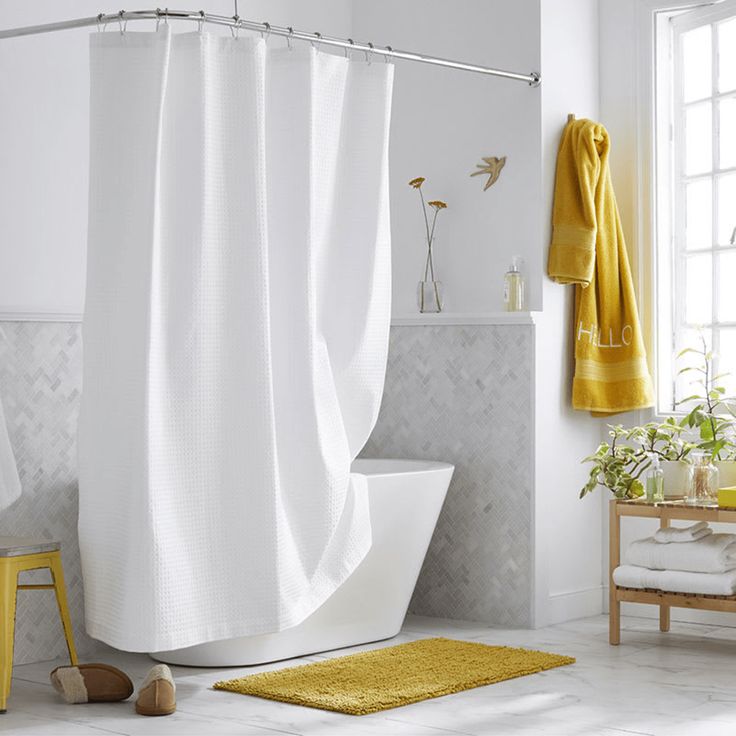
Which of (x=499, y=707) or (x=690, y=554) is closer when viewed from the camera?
(x=499, y=707)

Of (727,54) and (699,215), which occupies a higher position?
(727,54)

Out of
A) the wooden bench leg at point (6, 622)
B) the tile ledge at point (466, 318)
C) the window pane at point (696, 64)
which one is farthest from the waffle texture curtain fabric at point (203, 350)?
the window pane at point (696, 64)

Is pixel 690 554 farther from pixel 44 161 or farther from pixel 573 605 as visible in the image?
pixel 44 161

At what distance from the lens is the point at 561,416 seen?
486 centimetres

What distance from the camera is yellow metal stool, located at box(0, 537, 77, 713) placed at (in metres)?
3.50

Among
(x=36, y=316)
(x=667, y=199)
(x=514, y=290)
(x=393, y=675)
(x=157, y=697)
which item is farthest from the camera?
(x=667, y=199)

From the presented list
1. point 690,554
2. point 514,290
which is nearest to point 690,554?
point 690,554

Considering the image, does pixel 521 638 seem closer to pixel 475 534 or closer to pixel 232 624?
pixel 475 534

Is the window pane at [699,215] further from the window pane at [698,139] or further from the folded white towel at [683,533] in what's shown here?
the folded white towel at [683,533]

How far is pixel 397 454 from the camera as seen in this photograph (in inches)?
204

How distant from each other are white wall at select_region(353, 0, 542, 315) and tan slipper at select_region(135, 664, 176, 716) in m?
2.07

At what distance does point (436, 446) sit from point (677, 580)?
1.17 metres

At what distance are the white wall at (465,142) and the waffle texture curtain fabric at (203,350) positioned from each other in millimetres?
1240

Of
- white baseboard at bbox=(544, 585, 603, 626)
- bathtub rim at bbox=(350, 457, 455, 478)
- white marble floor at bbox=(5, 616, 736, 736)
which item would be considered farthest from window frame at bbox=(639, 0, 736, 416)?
white marble floor at bbox=(5, 616, 736, 736)
